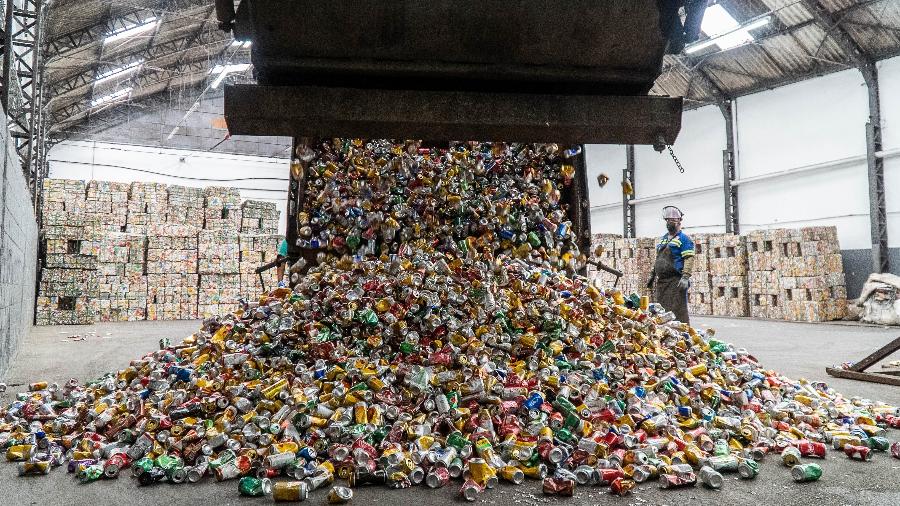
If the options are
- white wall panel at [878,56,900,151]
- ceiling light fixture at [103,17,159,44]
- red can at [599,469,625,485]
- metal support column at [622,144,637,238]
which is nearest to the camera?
red can at [599,469,625,485]

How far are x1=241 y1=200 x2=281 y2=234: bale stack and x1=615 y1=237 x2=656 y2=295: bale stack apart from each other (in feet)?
34.5

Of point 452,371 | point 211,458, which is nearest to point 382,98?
point 452,371

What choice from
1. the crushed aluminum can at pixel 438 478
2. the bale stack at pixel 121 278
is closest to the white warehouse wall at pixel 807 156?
the crushed aluminum can at pixel 438 478

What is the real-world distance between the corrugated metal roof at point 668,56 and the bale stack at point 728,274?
479 cm

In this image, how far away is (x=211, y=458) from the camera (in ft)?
9.53

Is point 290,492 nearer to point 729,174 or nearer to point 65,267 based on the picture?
point 65,267

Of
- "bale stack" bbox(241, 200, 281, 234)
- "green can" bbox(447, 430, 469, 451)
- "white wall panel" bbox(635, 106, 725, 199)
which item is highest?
"white wall panel" bbox(635, 106, 725, 199)

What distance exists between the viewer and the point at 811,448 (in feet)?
10.4

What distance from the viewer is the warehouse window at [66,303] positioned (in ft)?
41.4

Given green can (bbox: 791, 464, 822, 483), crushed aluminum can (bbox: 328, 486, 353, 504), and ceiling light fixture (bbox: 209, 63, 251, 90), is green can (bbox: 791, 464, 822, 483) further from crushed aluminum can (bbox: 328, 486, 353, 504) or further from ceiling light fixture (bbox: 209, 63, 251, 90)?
ceiling light fixture (bbox: 209, 63, 251, 90)

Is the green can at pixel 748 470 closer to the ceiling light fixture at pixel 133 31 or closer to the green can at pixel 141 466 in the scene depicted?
the green can at pixel 141 466

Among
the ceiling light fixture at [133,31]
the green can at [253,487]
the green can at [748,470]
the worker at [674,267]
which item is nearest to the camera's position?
the green can at [253,487]

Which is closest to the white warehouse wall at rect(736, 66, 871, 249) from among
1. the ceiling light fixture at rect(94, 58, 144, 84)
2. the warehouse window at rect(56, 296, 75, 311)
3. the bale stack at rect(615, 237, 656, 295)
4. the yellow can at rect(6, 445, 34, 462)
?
the bale stack at rect(615, 237, 656, 295)

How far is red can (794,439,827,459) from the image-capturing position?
3.14 metres
